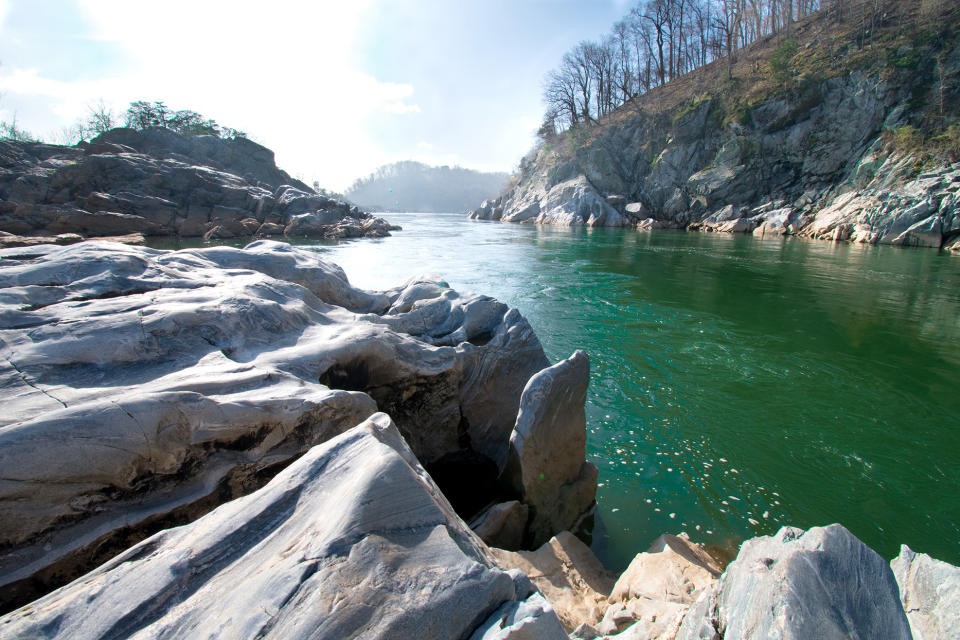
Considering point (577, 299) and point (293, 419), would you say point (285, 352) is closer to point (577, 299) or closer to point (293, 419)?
point (293, 419)

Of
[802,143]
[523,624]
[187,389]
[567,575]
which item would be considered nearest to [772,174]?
[802,143]

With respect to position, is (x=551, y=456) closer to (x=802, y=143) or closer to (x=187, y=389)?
(x=187, y=389)

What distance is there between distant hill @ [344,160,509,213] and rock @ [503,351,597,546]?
476 feet

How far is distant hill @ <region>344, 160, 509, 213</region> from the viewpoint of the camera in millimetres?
155375

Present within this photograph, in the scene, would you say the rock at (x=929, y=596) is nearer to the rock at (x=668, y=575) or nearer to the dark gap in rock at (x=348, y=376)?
the rock at (x=668, y=575)

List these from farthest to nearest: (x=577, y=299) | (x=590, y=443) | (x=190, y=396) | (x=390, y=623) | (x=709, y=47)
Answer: (x=709, y=47) < (x=577, y=299) < (x=590, y=443) < (x=190, y=396) < (x=390, y=623)

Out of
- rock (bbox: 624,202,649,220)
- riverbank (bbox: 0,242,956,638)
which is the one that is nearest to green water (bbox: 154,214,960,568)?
riverbank (bbox: 0,242,956,638)

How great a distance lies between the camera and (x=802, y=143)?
32.9 metres

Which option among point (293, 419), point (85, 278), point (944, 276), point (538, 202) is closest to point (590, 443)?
point (293, 419)

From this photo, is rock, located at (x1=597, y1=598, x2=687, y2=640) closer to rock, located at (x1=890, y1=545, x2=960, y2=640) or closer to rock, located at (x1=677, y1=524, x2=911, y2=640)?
rock, located at (x1=677, y1=524, x2=911, y2=640)

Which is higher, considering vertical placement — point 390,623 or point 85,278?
point 85,278

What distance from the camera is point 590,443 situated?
5758 mm

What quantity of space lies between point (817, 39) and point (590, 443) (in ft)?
170

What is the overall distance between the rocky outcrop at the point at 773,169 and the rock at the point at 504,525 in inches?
1120
